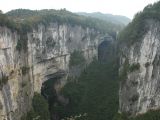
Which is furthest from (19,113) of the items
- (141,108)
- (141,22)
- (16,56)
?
(141,22)

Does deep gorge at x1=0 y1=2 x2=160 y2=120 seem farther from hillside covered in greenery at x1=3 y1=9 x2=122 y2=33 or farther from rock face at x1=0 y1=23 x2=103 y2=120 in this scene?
hillside covered in greenery at x1=3 y1=9 x2=122 y2=33

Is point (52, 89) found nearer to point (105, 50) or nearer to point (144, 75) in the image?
point (144, 75)

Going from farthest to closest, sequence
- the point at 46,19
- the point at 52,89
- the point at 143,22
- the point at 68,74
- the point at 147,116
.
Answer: the point at 68,74, the point at 52,89, the point at 46,19, the point at 143,22, the point at 147,116

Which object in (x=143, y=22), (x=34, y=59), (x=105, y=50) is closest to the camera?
(x=143, y=22)

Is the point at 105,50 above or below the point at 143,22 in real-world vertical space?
below

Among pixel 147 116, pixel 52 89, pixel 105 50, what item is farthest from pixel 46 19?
pixel 105 50

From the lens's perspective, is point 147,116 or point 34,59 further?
point 34,59

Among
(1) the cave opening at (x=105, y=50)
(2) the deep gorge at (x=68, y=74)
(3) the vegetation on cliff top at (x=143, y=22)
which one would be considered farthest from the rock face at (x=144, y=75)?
(1) the cave opening at (x=105, y=50)
